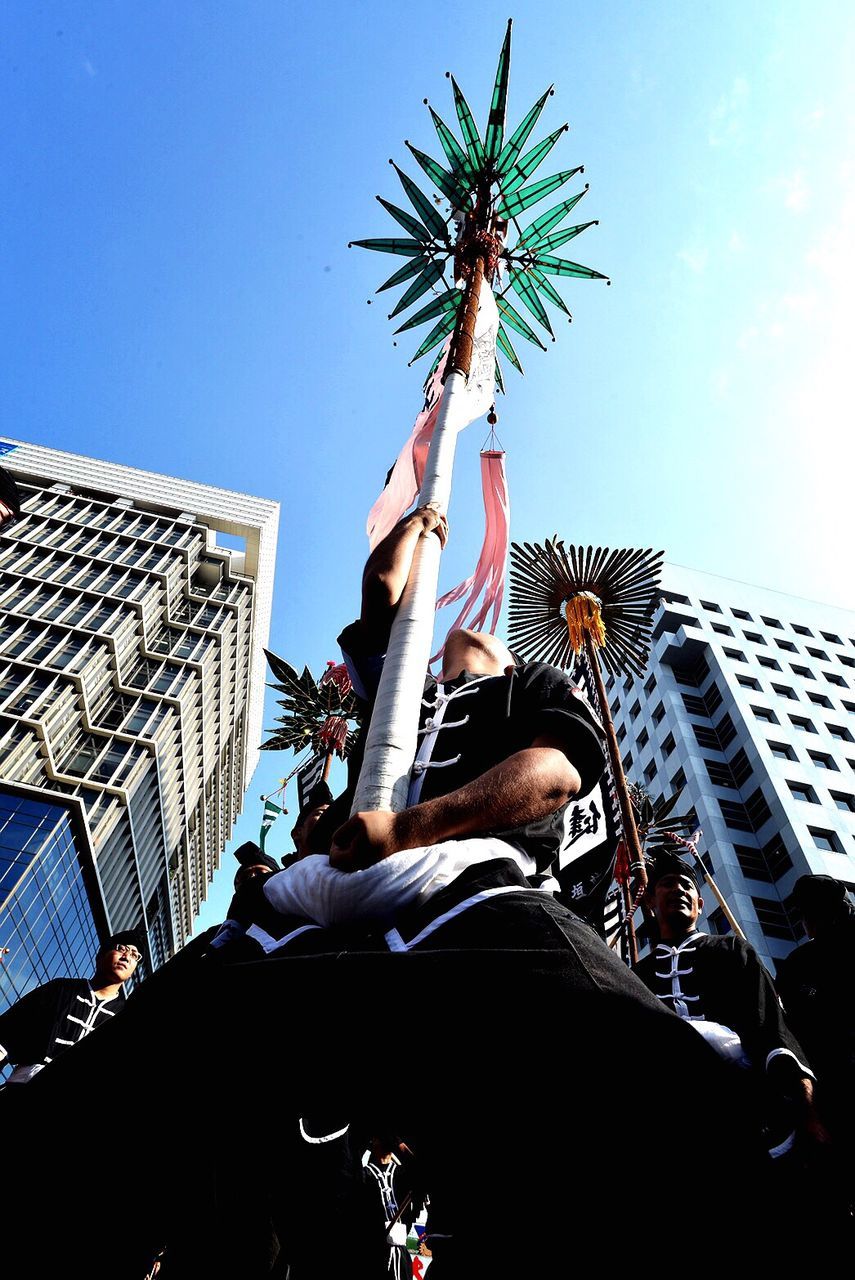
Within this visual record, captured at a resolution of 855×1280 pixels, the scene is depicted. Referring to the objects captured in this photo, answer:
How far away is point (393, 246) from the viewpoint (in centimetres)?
722

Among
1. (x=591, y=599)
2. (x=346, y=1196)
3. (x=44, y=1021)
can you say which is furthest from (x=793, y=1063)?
(x=591, y=599)

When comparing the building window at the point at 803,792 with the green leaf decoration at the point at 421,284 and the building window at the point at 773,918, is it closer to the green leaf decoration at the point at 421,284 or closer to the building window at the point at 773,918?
the building window at the point at 773,918

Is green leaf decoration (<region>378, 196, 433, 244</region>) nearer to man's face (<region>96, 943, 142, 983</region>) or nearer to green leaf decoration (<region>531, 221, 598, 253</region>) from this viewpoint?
green leaf decoration (<region>531, 221, 598, 253</region>)

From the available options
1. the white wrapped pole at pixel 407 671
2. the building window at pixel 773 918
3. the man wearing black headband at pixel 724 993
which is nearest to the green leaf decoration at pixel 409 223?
the white wrapped pole at pixel 407 671

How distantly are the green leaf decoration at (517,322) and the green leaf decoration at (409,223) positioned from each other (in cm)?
112

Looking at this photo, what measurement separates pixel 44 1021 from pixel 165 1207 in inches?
181

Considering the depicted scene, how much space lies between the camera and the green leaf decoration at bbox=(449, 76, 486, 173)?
663 centimetres

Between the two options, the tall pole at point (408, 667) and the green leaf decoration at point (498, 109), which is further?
the green leaf decoration at point (498, 109)

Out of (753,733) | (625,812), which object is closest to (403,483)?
(625,812)

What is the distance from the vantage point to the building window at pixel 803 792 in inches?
1489

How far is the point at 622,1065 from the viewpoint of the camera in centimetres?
114

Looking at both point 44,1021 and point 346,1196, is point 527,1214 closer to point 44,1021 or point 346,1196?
point 346,1196

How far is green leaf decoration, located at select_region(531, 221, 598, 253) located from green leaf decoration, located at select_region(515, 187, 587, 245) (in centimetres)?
7

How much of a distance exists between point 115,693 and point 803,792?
4634 cm
